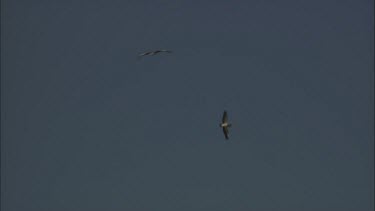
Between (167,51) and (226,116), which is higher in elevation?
(226,116)

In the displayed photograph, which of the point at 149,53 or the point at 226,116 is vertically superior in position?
the point at 226,116

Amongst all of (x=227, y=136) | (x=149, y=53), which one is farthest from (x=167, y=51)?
(x=227, y=136)

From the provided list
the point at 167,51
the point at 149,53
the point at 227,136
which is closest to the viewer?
the point at 167,51

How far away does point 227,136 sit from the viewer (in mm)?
189500

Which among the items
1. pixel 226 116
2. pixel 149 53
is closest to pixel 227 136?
pixel 226 116

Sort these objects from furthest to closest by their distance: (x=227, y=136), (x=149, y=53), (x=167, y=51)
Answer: (x=227, y=136)
(x=149, y=53)
(x=167, y=51)

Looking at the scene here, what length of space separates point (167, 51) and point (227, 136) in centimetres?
5203

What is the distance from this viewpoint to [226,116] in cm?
19638

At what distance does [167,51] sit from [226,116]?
5733cm

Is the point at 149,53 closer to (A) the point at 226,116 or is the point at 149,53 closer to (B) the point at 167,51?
(B) the point at 167,51

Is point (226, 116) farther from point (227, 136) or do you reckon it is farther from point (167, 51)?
point (167, 51)

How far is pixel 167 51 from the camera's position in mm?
141750

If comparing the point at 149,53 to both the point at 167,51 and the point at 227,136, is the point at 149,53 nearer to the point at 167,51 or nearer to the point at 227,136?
the point at 167,51

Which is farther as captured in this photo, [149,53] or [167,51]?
[149,53]
